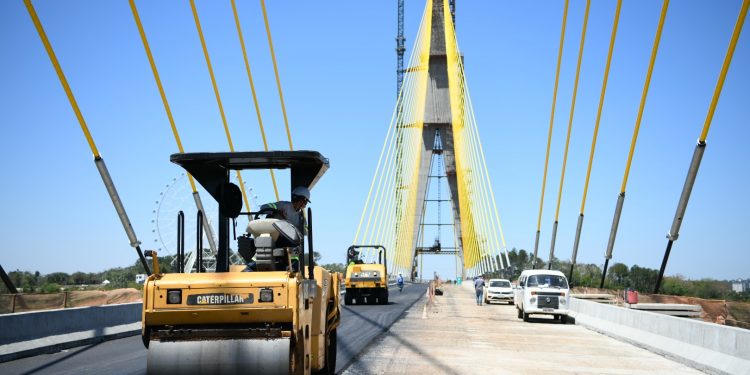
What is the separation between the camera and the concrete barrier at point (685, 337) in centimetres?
1300

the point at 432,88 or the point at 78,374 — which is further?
the point at 432,88

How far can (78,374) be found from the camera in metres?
12.3

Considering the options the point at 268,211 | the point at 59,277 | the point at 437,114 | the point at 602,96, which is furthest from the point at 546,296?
the point at 59,277

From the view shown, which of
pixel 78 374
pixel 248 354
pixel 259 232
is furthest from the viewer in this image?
Result: pixel 78 374

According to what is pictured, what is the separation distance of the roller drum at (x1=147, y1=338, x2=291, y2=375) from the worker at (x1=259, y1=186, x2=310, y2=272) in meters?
1.55

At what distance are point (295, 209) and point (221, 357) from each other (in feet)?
7.14

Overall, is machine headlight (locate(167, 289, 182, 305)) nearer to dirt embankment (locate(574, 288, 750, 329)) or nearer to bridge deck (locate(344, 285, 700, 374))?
bridge deck (locate(344, 285, 700, 374))

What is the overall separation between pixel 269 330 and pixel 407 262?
235 ft

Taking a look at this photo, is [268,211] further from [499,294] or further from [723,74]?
[499,294]

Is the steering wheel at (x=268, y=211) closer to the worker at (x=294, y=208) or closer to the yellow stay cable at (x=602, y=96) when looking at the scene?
the worker at (x=294, y=208)

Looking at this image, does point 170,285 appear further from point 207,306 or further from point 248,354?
point 248,354

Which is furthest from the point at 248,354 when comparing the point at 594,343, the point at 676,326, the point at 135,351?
the point at 594,343

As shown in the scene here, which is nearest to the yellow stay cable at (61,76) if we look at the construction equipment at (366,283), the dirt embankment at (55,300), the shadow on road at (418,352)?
the dirt embankment at (55,300)

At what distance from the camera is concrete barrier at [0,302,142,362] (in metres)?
14.6
